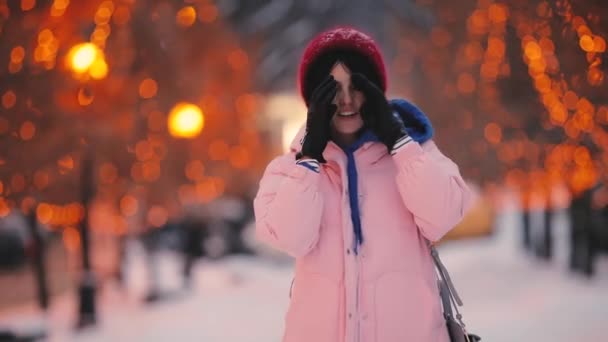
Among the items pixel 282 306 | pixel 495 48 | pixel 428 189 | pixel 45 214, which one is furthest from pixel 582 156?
pixel 45 214

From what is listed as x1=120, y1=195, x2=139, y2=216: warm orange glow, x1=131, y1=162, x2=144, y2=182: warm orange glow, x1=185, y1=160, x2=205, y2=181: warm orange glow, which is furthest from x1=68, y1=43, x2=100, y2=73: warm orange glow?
x1=185, y1=160, x2=205, y2=181: warm orange glow

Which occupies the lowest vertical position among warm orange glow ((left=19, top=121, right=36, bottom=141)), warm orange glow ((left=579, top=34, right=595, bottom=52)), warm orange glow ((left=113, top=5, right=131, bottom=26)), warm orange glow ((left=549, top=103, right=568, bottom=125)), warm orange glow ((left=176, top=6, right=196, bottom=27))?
warm orange glow ((left=549, top=103, right=568, bottom=125))

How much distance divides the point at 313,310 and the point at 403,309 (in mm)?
303

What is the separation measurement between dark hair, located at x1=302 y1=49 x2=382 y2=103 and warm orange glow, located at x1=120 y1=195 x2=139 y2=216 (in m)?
10.6

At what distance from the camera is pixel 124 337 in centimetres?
1045

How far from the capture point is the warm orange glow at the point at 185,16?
10797mm

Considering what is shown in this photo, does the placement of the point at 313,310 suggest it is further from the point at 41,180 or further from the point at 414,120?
the point at 41,180

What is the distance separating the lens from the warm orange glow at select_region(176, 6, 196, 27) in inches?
425

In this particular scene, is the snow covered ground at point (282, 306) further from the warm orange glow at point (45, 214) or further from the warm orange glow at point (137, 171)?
the warm orange glow at point (137, 171)

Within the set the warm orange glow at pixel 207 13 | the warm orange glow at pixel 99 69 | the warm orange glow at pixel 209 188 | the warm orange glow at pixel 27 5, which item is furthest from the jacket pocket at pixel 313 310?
the warm orange glow at pixel 209 188

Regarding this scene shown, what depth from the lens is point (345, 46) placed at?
240 centimetres

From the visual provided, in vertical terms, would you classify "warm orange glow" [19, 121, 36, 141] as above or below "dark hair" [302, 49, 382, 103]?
above

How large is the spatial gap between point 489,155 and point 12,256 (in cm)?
1376

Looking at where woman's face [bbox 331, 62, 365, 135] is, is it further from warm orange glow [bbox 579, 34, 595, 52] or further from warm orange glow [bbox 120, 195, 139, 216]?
warm orange glow [bbox 120, 195, 139, 216]
